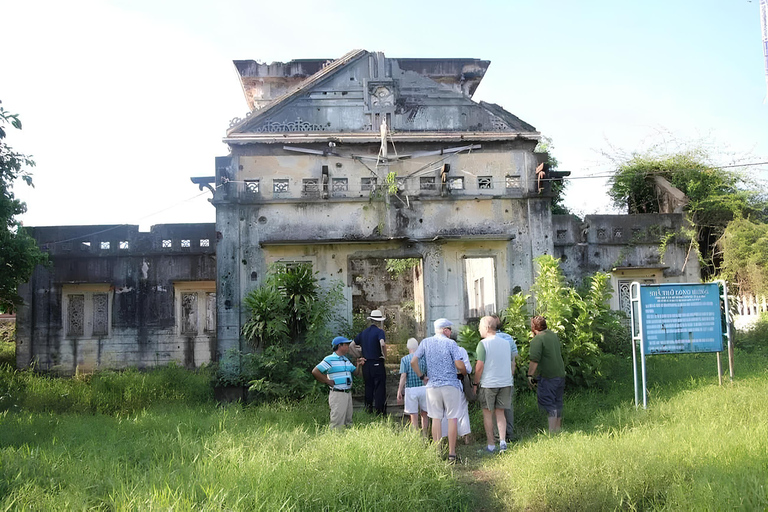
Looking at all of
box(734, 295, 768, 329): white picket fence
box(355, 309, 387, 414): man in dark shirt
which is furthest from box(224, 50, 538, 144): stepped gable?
box(734, 295, 768, 329): white picket fence

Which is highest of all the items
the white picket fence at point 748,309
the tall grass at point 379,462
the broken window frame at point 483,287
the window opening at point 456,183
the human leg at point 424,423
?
the window opening at point 456,183

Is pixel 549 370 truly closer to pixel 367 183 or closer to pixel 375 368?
pixel 375 368

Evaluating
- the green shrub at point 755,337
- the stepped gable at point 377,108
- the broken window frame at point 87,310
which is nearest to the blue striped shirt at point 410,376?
the stepped gable at point 377,108

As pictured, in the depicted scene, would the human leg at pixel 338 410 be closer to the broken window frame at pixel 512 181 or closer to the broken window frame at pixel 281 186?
the broken window frame at pixel 281 186

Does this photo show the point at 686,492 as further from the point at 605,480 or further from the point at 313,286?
the point at 313,286

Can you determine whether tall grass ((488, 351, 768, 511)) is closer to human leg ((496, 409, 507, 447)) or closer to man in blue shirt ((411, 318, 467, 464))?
human leg ((496, 409, 507, 447))

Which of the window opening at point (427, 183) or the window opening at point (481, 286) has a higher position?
the window opening at point (427, 183)

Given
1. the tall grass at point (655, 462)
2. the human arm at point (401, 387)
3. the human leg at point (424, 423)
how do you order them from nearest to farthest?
the tall grass at point (655, 462) → the human leg at point (424, 423) → the human arm at point (401, 387)

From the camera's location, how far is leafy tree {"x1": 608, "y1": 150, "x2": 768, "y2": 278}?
16266 millimetres

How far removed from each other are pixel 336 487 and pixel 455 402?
2.97 metres

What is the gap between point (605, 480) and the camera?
566 cm

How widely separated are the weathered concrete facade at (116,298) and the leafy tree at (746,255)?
1262 centimetres

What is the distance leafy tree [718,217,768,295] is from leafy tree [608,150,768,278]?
40 centimetres

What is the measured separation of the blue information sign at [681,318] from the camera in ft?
32.5
